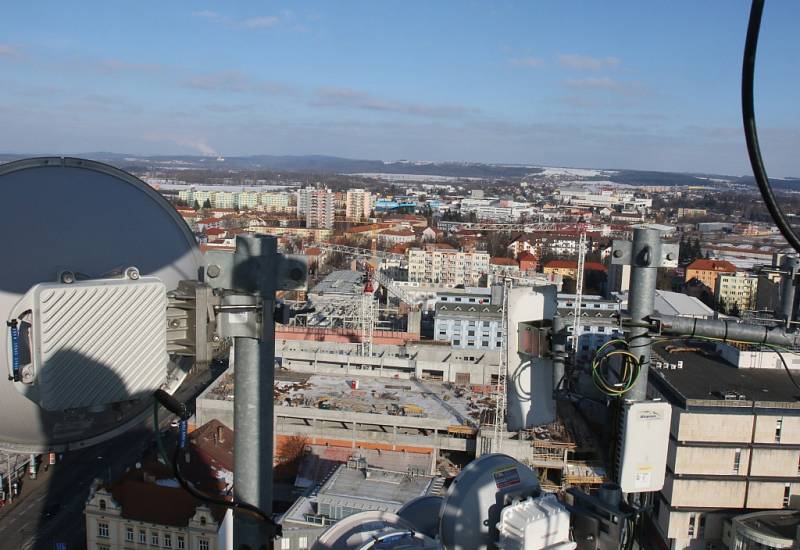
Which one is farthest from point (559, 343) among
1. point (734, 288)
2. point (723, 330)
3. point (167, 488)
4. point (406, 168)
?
point (406, 168)

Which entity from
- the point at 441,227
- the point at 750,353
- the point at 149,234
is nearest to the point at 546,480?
the point at 750,353

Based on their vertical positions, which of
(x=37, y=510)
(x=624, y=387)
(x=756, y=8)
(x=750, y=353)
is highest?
(x=756, y=8)

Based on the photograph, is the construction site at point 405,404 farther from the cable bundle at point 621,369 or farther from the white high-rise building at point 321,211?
the white high-rise building at point 321,211

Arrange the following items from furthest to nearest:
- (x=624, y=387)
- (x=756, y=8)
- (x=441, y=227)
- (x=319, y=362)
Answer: (x=441, y=227) → (x=319, y=362) → (x=624, y=387) → (x=756, y=8)

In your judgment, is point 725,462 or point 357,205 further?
point 357,205

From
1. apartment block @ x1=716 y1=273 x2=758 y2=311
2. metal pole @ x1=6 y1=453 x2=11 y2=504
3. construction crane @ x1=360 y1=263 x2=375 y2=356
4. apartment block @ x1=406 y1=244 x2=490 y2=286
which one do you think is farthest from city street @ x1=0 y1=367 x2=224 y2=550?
apartment block @ x1=716 y1=273 x2=758 y2=311

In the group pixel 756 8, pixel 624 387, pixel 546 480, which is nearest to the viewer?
pixel 756 8

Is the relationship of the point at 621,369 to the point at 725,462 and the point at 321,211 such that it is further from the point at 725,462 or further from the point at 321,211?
the point at 321,211

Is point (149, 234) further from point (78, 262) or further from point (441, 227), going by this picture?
point (441, 227)
